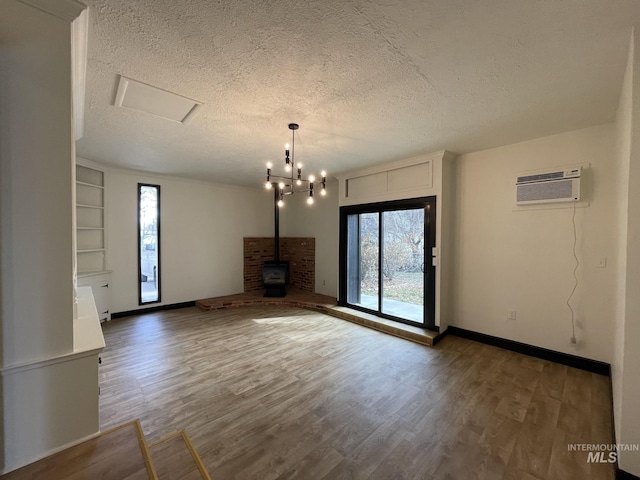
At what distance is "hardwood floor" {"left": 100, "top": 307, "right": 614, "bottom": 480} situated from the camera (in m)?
1.70

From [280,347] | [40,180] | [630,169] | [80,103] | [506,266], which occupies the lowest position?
[280,347]

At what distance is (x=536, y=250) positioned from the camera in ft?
10.6

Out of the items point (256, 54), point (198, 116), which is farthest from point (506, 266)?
point (198, 116)

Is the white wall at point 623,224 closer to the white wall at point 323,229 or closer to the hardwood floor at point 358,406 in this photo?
the hardwood floor at point 358,406

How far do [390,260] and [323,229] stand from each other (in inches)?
82.4

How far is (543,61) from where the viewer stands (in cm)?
176

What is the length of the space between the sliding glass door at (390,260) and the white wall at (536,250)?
49 centimetres

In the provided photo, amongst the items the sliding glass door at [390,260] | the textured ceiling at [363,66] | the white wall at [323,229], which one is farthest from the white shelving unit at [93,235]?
the sliding glass door at [390,260]

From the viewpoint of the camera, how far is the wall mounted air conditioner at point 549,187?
2904mm

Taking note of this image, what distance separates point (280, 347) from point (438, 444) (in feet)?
6.95

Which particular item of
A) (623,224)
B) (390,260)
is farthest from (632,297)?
(390,260)

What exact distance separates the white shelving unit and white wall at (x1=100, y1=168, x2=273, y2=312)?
0.11 m

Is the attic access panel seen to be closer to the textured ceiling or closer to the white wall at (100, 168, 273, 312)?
the textured ceiling

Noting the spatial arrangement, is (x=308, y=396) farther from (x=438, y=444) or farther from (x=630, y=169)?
(x=630, y=169)
